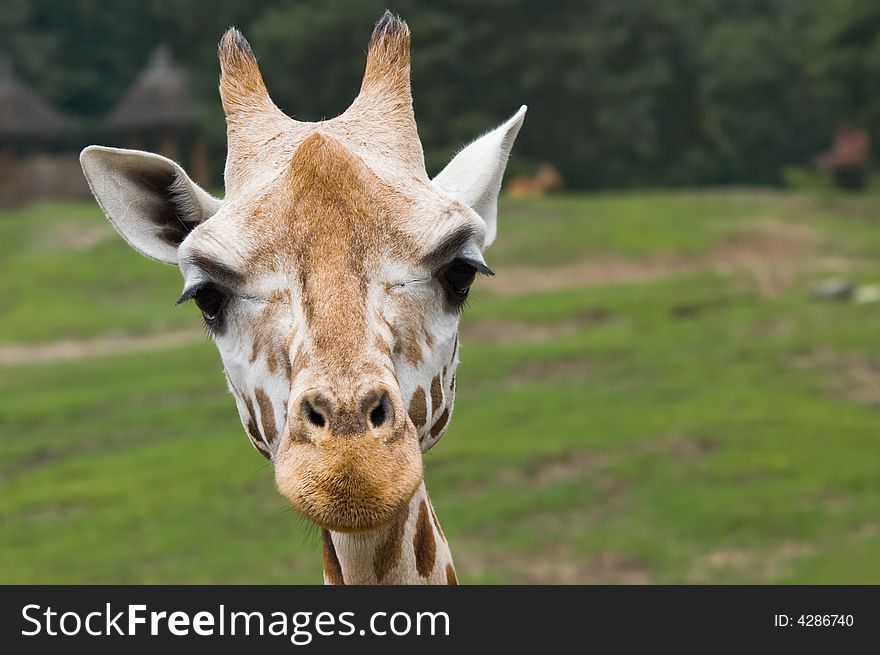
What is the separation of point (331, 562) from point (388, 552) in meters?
0.29

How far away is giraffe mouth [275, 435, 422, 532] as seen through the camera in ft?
15.8

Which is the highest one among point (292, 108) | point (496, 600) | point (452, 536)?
point (292, 108)

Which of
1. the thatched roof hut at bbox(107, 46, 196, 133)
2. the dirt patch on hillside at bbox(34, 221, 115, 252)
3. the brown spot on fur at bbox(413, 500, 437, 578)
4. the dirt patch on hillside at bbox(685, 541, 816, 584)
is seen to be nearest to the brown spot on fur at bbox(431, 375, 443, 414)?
the brown spot on fur at bbox(413, 500, 437, 578)

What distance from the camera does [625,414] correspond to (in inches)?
1116

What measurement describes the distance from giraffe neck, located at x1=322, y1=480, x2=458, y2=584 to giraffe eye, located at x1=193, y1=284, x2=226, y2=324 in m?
0.98

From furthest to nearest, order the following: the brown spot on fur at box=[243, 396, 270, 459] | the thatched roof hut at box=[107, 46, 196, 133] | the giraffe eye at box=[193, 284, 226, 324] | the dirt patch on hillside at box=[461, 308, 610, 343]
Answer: the thatched roof hut at box=[107, 46, 196, 133]
the dirt patch on hillside at box=[461, 308, 610, 343]
the brown spot on fur at box=[243, 396, 270, 459]
the giraffe eye at box=[193, 284, 226, 324]

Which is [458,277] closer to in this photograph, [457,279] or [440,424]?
[457,279]

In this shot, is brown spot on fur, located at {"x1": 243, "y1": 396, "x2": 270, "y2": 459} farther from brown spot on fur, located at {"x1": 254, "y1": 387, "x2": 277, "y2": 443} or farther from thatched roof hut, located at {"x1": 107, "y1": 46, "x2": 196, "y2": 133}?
thatched roof hut, located at {"x1": 107, "y1": 46, "x2": 196, "y2": 133}

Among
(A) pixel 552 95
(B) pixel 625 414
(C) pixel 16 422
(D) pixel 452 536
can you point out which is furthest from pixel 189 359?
(A) pixel 552 95

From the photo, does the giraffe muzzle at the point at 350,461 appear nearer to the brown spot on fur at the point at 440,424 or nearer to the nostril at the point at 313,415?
the nostril at the point at 313,415

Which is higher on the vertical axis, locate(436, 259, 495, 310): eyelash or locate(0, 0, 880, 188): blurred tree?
locate(0, 0, 880, 188): blurred tree

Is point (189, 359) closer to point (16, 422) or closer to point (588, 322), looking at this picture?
point (16, 422)

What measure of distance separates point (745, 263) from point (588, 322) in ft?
27.1

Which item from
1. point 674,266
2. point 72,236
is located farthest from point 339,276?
point 72,236
